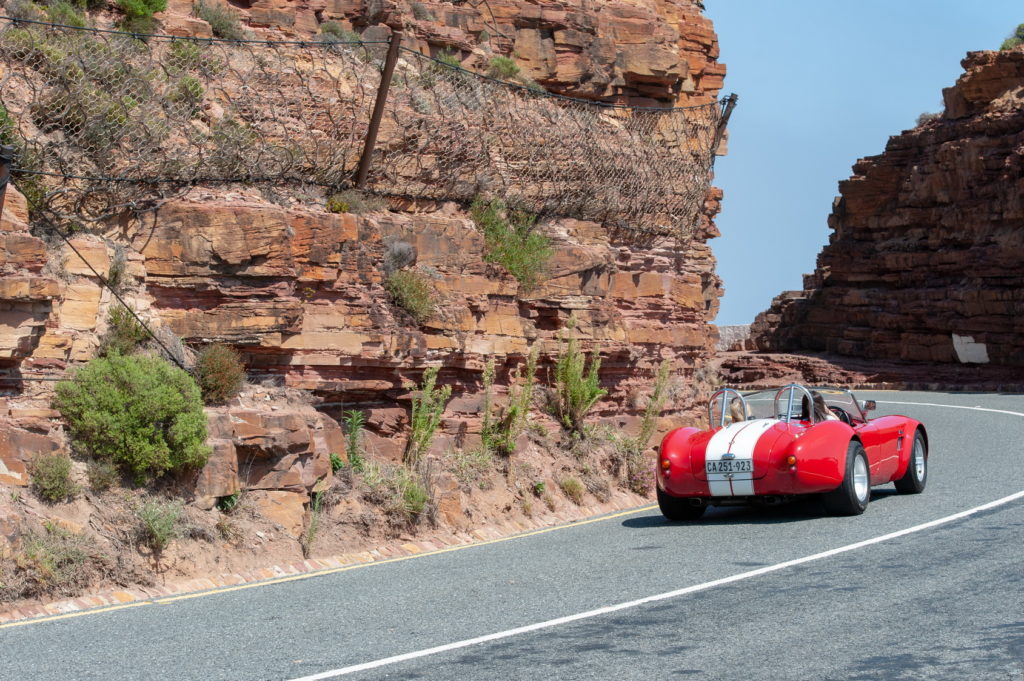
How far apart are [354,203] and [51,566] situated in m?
6.69

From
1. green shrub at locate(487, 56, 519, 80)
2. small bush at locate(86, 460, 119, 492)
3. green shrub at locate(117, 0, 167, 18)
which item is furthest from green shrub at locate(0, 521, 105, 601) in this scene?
green shrub at locate(487, 56, 519, 80)

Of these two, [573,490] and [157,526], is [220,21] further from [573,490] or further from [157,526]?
[157,526]

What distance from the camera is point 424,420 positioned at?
12922 mm

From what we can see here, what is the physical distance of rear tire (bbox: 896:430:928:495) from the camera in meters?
12.4

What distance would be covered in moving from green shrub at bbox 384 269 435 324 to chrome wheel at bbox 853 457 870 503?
536 cm

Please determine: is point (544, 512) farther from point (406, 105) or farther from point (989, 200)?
point (989, 200)

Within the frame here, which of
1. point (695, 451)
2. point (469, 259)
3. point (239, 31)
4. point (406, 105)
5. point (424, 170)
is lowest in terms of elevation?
point (695, 451)

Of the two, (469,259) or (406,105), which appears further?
(406,105)

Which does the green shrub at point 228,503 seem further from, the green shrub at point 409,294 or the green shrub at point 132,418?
the green shrub at point 409,294

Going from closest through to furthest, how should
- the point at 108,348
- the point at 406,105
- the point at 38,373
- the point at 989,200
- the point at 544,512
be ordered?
the point at 38,373, the point at 108,348, the point at 544,512, the point at 406,105, the point at 989,200

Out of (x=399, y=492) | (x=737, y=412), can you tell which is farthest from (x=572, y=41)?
(x=399, y=492)

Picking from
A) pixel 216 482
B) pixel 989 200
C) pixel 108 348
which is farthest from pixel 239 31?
pixel 989 200

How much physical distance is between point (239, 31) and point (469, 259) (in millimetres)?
6447

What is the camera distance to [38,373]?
996 cm
